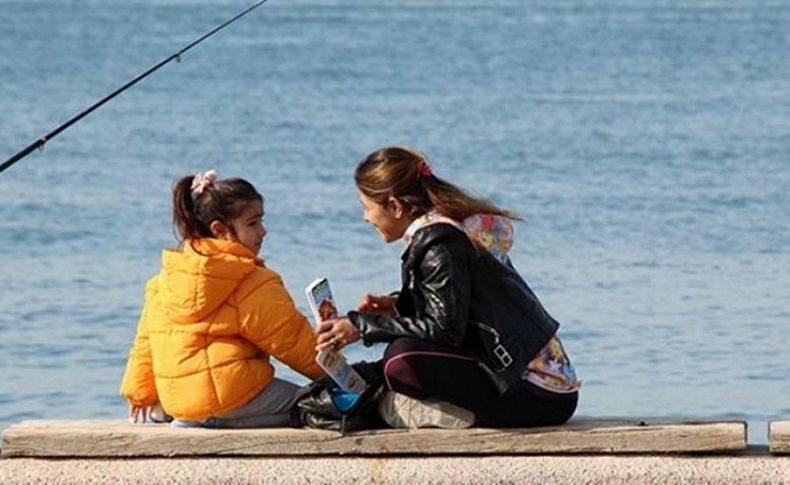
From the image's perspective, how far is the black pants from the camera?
4.83m

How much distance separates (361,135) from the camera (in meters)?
18.0

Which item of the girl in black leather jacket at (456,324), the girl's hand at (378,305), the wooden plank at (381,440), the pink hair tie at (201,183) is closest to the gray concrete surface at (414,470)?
the wooden plank at (381,440)

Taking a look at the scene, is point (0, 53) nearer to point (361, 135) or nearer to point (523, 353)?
point (361, 135)

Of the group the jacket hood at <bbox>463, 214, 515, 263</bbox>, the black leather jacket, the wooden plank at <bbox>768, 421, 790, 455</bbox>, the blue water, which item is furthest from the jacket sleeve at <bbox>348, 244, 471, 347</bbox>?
the blue water

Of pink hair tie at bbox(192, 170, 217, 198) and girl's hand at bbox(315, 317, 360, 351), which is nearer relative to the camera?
girl's hand at bbox(315, 317, 360, 351)

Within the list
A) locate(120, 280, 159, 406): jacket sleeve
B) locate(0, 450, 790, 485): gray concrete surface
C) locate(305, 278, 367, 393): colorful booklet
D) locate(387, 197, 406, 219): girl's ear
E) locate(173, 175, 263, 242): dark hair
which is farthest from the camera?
locate(120, 280, 159, 406): jacket sleeve

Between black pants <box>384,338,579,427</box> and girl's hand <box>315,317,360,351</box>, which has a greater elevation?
girl's hand <box>315,317,360,351</box>

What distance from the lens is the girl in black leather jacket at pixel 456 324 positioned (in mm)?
4824

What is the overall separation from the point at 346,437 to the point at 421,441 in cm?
18

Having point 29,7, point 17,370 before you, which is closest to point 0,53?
point 29,7

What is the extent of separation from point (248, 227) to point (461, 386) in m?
0.68

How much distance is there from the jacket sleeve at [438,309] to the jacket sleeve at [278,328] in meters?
0.23

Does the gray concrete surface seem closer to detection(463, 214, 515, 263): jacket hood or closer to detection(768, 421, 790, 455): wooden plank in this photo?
detection(768, 421, 790, 455): wooden plank

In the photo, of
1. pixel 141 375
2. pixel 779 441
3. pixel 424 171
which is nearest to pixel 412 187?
pixel 424 171
